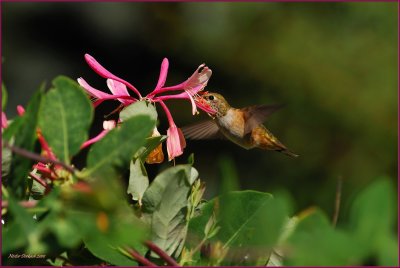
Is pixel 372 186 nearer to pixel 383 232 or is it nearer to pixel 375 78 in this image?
pixel 383 232

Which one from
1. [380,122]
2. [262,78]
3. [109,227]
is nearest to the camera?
[109,227]

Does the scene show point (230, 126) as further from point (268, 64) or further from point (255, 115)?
point (268, 64)

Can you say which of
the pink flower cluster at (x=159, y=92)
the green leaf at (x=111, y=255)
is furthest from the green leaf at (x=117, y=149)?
the pink flower cluster at (x=159, y=92)

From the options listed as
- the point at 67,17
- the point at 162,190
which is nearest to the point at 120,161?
the point at 162,190

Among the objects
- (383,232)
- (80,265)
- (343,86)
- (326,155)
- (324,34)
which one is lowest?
(326,155)

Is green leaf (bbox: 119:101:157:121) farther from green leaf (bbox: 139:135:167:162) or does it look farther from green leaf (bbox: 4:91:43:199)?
green leaf (bbox: 4:91:43:199)

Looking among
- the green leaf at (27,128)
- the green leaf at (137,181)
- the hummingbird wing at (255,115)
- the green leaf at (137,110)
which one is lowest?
the hummingbird wing at (255,115)

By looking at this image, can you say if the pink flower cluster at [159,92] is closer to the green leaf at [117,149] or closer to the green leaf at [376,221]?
the green leaf at [117,149]
